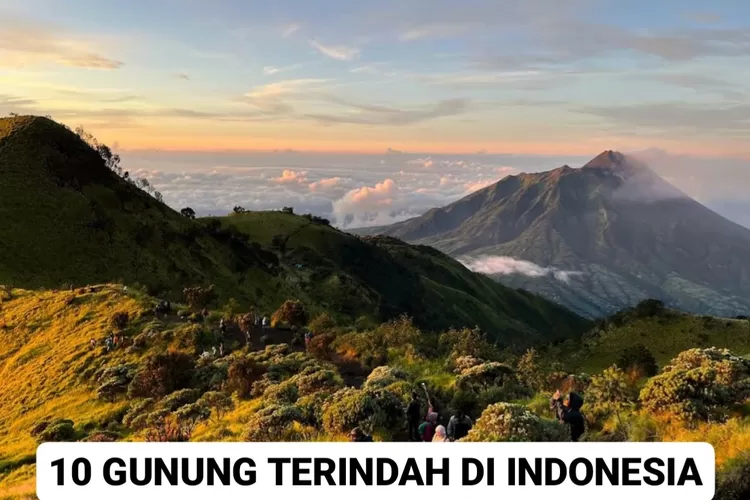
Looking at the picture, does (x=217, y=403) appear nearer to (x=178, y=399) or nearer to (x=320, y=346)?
(x=178, y=399)

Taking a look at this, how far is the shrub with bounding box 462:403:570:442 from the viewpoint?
42.9 feet

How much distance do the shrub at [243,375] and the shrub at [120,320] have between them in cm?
1440

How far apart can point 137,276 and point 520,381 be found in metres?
70.0

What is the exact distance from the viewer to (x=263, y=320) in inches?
1576

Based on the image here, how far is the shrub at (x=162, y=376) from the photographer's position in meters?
28.5

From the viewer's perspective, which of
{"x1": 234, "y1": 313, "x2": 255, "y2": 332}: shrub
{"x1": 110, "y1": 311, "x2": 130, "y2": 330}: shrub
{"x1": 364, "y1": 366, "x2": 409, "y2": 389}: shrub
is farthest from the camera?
{"x1": 110, "y1": 311, "x2": 130, "y2": 330}: shrub

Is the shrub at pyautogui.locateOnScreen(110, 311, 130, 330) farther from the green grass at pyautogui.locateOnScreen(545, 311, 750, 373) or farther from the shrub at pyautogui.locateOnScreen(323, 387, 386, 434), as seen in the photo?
the green grass at pyautogui.locateOnScreen(545, 311, 750, 373)

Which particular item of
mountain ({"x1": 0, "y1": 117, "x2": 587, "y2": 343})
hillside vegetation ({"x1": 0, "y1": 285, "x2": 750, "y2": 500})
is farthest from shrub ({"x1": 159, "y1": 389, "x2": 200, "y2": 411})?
mountain ({"x1": 0, "y1": 117, "x2": 587, "y2": 343})

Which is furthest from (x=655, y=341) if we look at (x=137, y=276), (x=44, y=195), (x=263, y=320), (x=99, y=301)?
(x=44, y=195)

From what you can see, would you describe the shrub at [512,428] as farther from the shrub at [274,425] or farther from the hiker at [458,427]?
the shrub at [274,425]

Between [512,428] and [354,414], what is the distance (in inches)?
244

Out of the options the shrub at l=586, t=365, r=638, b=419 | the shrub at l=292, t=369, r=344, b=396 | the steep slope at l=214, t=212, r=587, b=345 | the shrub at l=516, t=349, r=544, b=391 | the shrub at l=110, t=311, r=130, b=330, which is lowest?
the steep slope at l=214, t=212, r=587, b=345

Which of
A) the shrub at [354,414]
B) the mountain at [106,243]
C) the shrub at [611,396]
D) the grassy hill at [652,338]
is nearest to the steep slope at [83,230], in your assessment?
the mountain at [106,243]

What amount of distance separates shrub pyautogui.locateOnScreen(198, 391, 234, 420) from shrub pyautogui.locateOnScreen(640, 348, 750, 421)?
57.6 ft
